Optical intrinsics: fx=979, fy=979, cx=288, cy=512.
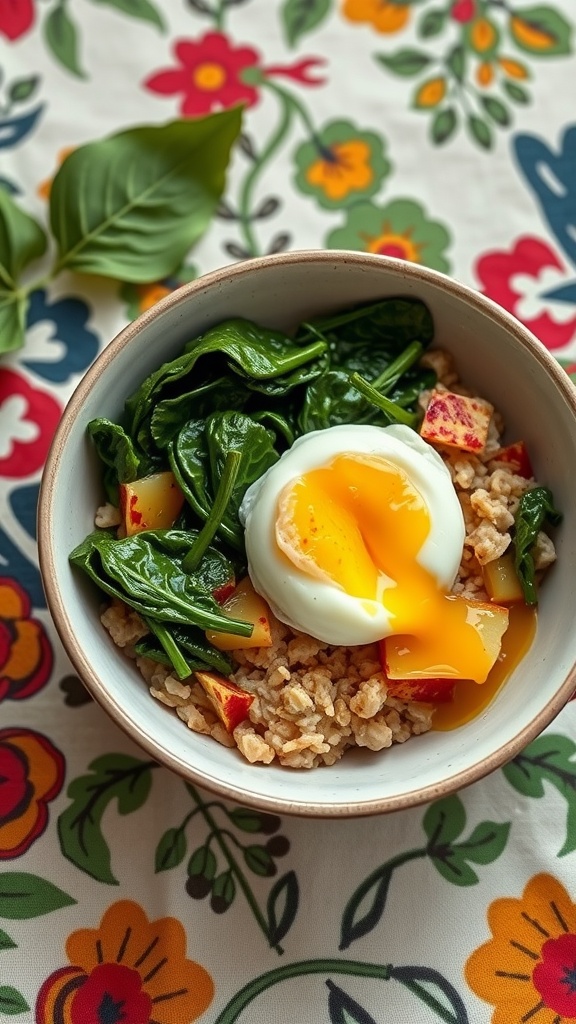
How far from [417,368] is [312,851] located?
1.39 meters

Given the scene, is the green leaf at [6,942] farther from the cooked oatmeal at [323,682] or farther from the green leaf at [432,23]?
the green leaf at [432,23]

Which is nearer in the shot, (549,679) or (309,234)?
(549,679)

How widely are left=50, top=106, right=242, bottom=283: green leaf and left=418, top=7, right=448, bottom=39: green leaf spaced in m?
0.81

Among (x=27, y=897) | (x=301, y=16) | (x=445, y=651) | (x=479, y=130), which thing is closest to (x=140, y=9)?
(x=301, y=16)

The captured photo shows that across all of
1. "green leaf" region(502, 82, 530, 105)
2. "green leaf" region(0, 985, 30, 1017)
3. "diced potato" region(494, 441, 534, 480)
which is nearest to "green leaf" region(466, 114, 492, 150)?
"green leaf" region(502, 82, 530, 105)

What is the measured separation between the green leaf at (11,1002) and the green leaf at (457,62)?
3.09 meters

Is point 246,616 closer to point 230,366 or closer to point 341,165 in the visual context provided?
point 230,366

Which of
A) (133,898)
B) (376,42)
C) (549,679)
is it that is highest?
(376,42)

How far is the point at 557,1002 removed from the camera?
2654mm

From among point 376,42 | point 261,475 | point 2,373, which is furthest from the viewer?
point 376,42

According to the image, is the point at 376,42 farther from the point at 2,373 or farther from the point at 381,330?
the point at 2,373

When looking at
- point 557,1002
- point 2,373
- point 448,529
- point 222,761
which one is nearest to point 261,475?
point 448,529

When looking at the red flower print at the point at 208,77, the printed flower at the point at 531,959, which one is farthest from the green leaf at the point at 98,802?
the red flower print at the point at 208,77

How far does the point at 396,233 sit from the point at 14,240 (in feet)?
3.93
